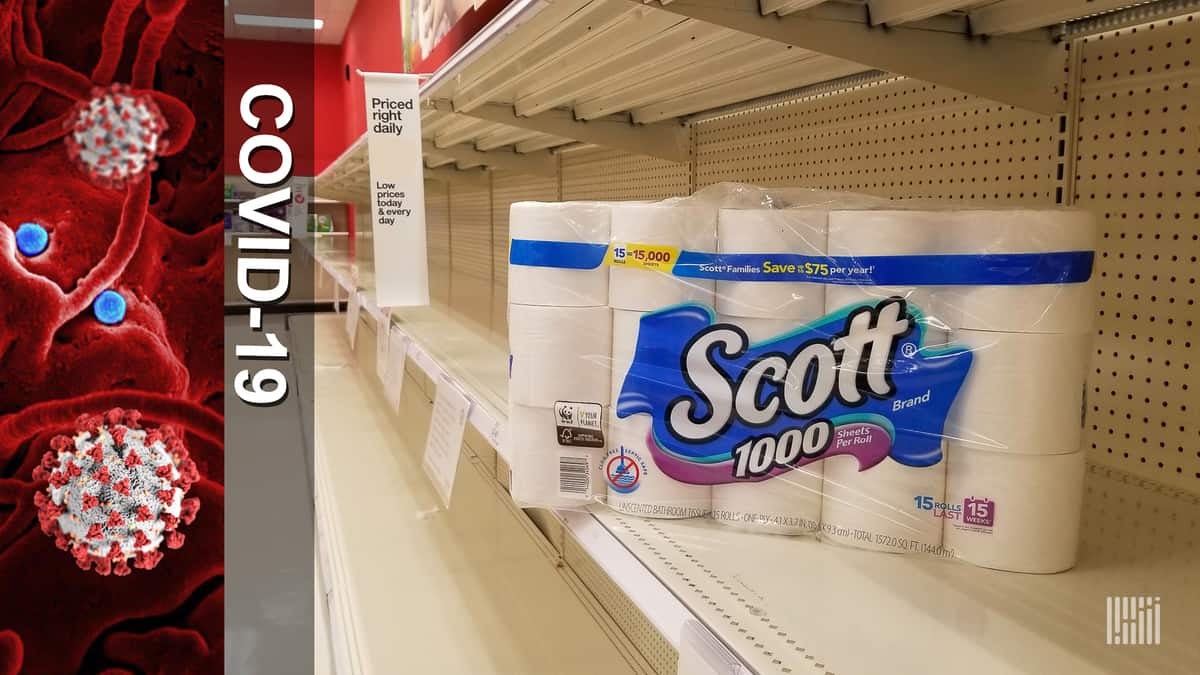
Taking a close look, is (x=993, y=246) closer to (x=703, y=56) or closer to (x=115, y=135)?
(x=703, y=56)

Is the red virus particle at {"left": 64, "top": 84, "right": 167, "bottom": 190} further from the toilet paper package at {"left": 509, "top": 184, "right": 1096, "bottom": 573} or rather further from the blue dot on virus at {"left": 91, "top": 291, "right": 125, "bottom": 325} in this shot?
the toilet paper package at {"left": 509, "top": 184, "right": 1096, "bottom": 573}

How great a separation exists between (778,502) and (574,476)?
207mm

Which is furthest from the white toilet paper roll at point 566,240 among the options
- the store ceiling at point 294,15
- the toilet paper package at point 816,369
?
the store ceiling at point 294,15

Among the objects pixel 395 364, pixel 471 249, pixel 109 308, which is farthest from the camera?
pixel 471 249

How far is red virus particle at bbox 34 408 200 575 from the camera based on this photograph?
3658mm

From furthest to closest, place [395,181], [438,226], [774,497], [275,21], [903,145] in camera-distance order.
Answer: [275,21] → [438,226] → [395,181] → [903,145] → [774,497]

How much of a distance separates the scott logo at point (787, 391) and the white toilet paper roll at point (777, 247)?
23mm

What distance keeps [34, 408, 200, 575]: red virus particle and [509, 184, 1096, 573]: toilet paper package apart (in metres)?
3.52

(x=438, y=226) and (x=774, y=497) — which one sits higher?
(x=438, y=226)

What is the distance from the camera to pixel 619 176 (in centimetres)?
224

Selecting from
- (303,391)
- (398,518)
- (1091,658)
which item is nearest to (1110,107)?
(1091,658)

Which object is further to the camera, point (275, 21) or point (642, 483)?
point (275, 21)

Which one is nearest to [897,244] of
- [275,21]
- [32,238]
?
[32,238]

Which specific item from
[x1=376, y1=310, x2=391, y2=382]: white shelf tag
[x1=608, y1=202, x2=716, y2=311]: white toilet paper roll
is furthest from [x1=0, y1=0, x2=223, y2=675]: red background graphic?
[x1=608, y1=202, x2=716, y2=311]: white toilet paper roll
